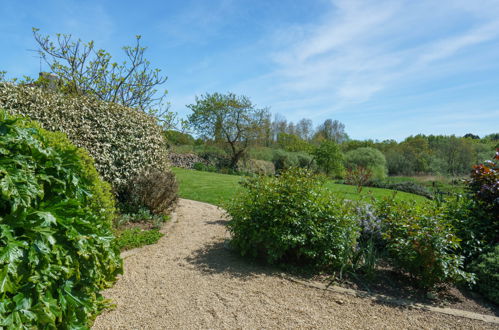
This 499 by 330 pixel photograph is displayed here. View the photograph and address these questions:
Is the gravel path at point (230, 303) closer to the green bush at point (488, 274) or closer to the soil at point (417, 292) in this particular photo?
the soil at point (417, 292)

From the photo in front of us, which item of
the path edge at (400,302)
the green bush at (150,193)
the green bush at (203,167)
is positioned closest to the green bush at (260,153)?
the green bush at (203,167)

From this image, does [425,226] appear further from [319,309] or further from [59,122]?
[59,122]

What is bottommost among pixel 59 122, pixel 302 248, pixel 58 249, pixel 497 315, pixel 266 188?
pixel 497 315

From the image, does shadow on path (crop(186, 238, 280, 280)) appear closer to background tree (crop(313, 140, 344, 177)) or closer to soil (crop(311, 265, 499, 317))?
soil (crop(311, 265, 499, 317))

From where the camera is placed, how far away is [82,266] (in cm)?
261

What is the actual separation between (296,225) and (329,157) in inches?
805

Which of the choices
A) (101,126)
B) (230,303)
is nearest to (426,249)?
(230,303)

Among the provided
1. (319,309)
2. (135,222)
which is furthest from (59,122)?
(319,309)

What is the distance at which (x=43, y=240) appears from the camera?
7.15ft

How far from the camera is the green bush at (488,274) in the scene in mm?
3832

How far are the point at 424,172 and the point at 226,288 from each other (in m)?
31.0

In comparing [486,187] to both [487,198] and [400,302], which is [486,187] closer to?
[487,198]

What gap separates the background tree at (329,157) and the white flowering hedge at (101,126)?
17.8 metres

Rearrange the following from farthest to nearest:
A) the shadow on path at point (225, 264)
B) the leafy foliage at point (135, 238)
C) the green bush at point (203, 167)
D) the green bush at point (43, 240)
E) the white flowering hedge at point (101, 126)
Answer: the green bush at point (203, 167) < the white flowering hedge at point (101, 126) < the leafy foliage at point (135, 238) < the shadow on path at point (225, 264) < the green bush at point (43, 240)
